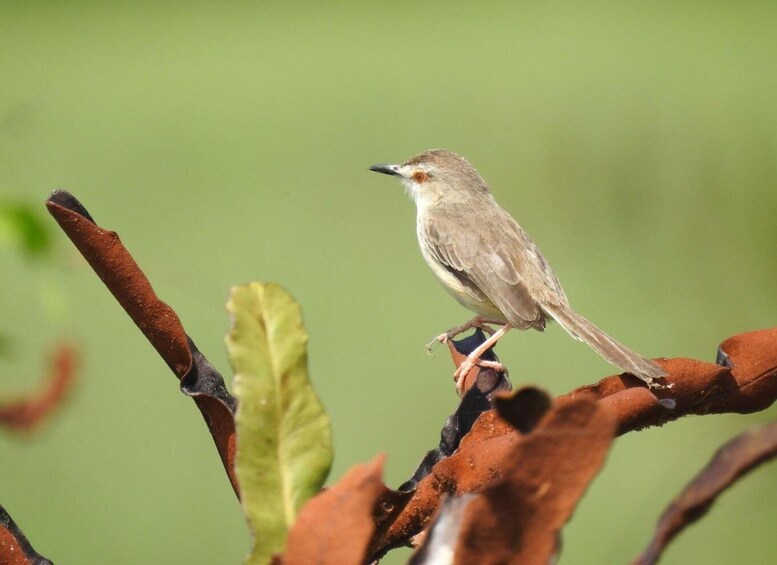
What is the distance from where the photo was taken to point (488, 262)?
10.3 ft

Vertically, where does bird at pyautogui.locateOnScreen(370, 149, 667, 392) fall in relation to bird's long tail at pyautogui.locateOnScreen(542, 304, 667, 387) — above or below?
above

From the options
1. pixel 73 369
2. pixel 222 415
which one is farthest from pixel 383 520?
pixel 73 369

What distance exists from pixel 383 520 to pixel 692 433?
4.69m

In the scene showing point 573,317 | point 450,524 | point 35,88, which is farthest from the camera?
point 35,88

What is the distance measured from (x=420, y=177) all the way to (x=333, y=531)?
3.04 metres

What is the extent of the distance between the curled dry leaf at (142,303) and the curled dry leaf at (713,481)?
29 cm

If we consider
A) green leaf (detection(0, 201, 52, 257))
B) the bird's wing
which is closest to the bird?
the bird's wing

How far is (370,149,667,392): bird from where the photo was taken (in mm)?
2965

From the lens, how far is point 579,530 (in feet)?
15.9

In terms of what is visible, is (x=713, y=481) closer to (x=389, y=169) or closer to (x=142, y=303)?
(x=142, y=303)

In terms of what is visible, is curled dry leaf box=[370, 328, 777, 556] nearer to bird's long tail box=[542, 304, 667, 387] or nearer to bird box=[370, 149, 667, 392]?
bird's long tail box=[542, 304, 667, 387]

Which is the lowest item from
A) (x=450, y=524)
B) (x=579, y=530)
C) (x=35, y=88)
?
(x=579, y=530)

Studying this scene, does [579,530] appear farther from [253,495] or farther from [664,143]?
[253,495]

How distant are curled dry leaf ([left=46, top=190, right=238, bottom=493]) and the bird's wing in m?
2.15
